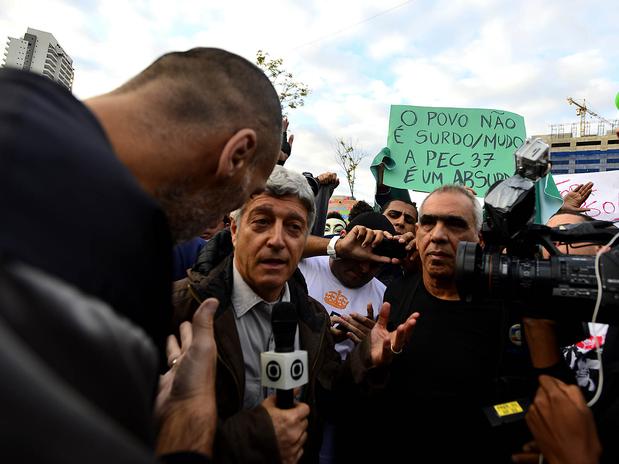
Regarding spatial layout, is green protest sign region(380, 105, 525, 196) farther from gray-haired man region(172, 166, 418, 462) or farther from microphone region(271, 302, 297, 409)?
microphone region(271, 302, 297, 409)

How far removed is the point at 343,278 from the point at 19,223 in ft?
7.98

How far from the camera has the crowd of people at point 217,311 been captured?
1.69ft

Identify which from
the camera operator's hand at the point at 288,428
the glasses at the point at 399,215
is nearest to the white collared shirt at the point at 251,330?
the camera operator's hand at the point at 288,428

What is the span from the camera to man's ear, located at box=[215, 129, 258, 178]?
121 cm

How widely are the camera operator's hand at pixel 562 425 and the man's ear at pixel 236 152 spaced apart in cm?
124

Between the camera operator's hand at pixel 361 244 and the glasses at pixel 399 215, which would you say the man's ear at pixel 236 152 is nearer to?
the camera operator's hand at pixel 361 244

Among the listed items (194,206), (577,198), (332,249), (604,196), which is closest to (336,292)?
(332,249)

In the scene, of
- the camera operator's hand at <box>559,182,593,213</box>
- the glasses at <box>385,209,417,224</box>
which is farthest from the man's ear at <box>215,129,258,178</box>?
the camera operator's hand at <box>559,182,593,213</box>

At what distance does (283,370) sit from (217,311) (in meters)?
0.50

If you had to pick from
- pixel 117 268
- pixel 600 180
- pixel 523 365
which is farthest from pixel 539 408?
pixel 600 180

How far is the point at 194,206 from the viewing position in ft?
4.09

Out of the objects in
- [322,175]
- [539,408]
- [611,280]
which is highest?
[322,175]

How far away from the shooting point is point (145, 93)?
112 centimetres

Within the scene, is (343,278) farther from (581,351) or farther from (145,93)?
(145,93)
